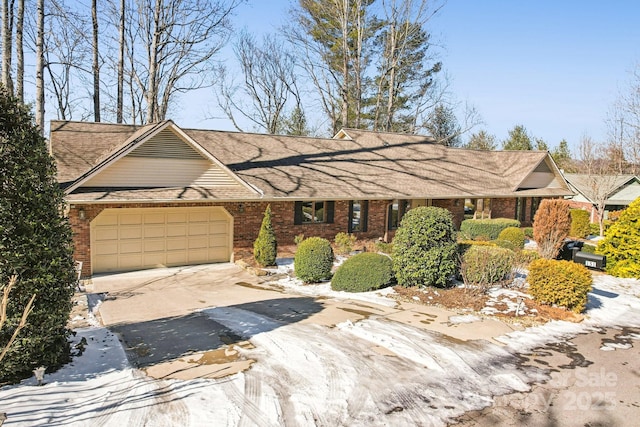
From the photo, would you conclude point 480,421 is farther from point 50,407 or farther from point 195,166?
point 195,166

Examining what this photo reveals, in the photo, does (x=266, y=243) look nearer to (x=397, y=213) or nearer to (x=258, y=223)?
(x=258, y=223)

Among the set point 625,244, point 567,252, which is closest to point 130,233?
point 567,252

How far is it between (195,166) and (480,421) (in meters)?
12.1

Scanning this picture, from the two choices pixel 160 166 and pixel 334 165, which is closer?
pixel 160 166

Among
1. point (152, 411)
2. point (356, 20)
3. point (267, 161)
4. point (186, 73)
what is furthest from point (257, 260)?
point (356, 20)

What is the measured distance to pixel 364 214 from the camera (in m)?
19.2

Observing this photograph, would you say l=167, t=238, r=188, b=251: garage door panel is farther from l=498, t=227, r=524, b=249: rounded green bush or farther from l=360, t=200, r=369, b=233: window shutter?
l=498, t=227, r=524, b=249: rounded green bush

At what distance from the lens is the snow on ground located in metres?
5.37

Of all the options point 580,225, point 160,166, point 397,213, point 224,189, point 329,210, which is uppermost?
point 160,166

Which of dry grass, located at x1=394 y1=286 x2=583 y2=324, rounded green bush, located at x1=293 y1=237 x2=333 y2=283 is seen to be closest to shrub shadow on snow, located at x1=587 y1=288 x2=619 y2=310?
dry grass, located at x1=394 y1=286 x2=583 y2=324

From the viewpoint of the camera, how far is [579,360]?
791cm

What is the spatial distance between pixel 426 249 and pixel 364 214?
24.3 feet

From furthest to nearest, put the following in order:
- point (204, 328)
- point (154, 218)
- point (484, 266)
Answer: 1. point (154, 218)
2. point (484, 266)
3. point (204, 328)

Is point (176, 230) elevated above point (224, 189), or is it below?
below
